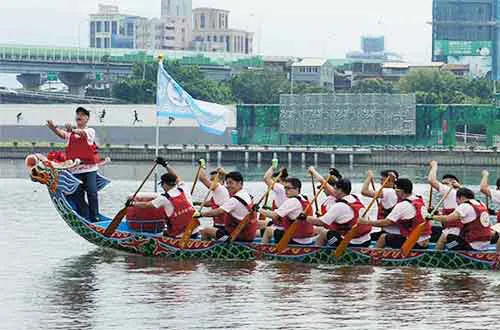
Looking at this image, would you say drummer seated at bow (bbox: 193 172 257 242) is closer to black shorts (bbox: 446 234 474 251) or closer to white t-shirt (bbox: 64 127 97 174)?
white t-shirt (bbox: 64 127 97 174)

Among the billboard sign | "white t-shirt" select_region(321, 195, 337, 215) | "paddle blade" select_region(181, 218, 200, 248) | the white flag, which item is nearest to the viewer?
"white t-shirt" select_region(321, 195, 337, 215)

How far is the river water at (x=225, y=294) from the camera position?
57.9ft

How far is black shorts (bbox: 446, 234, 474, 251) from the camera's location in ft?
70.2

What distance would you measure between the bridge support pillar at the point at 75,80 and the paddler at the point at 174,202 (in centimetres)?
14156

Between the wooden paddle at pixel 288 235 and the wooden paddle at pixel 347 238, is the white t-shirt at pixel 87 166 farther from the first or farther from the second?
the wooden paddle at pixel 347 238

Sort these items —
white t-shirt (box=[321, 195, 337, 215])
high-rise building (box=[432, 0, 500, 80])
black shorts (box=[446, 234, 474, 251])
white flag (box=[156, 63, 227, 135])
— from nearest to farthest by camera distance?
black shorts (box=[446, 234, 474, 251])
white t-shirt (box=[321, 195, 337, 215])
white flag (box=[156, 63, 227, 135])
high-rise building (box=[432, 0, 500, 80])

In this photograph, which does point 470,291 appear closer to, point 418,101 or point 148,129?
point 148,129

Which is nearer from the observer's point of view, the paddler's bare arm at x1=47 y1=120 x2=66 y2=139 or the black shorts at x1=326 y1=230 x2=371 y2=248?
the black shorts at x1=326 y1=230 x2=371 y2=248

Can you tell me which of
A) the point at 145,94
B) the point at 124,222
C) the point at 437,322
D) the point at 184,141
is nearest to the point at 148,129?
the point at 184,141

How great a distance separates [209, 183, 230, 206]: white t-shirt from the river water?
3.30ft

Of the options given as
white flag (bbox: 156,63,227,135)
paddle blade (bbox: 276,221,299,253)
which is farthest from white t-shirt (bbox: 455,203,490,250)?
white flag (bbox: 156,63,227,135)

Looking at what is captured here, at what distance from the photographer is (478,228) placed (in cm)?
2128

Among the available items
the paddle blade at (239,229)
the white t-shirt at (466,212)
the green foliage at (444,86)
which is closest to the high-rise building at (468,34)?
the green foliage at (444,86)

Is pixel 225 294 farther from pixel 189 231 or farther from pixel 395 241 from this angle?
pixel 395 241
